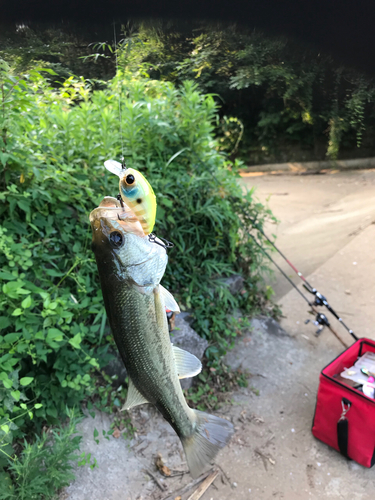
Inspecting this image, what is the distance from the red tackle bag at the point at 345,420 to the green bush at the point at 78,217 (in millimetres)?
991

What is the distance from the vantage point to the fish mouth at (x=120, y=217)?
2.53ft

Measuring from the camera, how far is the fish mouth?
30.4 inches

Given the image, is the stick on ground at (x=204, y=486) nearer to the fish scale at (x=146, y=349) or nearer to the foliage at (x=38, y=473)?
the foliage at (x=38, y=473)

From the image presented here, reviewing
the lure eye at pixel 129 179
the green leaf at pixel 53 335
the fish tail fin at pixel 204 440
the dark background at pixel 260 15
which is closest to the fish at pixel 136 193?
the lure eye at pixel 129 179

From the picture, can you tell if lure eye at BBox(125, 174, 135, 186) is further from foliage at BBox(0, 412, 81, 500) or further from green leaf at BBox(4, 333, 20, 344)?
foliage at BBox(0, 412, 81, 500)

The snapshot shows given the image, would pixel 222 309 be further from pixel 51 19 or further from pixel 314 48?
pixel 51 19

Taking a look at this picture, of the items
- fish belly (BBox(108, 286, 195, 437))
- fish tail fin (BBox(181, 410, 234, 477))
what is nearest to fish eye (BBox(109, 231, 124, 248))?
fish belly (BBox(108, 286, 195, 437))

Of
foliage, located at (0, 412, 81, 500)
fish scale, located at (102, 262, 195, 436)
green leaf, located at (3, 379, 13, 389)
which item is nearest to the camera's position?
fish scale, located at (102, 262, 195, 436)

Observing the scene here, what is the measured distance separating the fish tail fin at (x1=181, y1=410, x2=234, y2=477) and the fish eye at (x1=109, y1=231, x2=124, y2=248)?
688 mm

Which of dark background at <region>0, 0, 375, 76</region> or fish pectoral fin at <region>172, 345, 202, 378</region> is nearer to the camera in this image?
dark background at <region>0, 0, 375, 76</region>

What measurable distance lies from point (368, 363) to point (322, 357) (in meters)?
0.80

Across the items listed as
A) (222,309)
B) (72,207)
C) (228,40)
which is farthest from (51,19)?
(222,309)

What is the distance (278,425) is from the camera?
2688mm

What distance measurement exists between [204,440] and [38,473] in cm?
134
